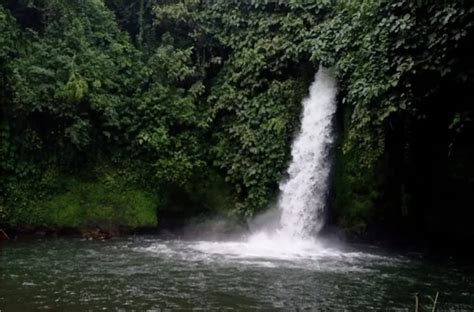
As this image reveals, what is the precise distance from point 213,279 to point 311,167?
527cm

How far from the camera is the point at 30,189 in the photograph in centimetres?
1391

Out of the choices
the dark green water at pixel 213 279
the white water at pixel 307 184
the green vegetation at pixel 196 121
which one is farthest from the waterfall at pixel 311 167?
the dark green water at pixel 213 279

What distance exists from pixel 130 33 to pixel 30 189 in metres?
6.02

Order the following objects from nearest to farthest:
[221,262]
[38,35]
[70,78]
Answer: [221,262] → [70,78] → [38,35]

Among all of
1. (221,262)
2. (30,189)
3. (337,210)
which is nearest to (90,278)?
(221,262)

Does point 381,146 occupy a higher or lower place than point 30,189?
higher

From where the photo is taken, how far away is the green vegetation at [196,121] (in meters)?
13.1

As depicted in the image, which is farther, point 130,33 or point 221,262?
point 130,33

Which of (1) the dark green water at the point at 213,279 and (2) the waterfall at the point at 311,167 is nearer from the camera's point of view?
(1) the dark green water at the point at 213,279

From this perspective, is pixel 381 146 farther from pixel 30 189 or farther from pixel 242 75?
pixel 30 189

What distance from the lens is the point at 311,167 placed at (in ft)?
44.8

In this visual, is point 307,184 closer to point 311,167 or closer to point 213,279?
point 311,167

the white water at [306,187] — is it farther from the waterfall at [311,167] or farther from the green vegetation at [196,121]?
the green vegetation at [196,121]

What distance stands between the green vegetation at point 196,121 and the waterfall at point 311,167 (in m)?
0.33
